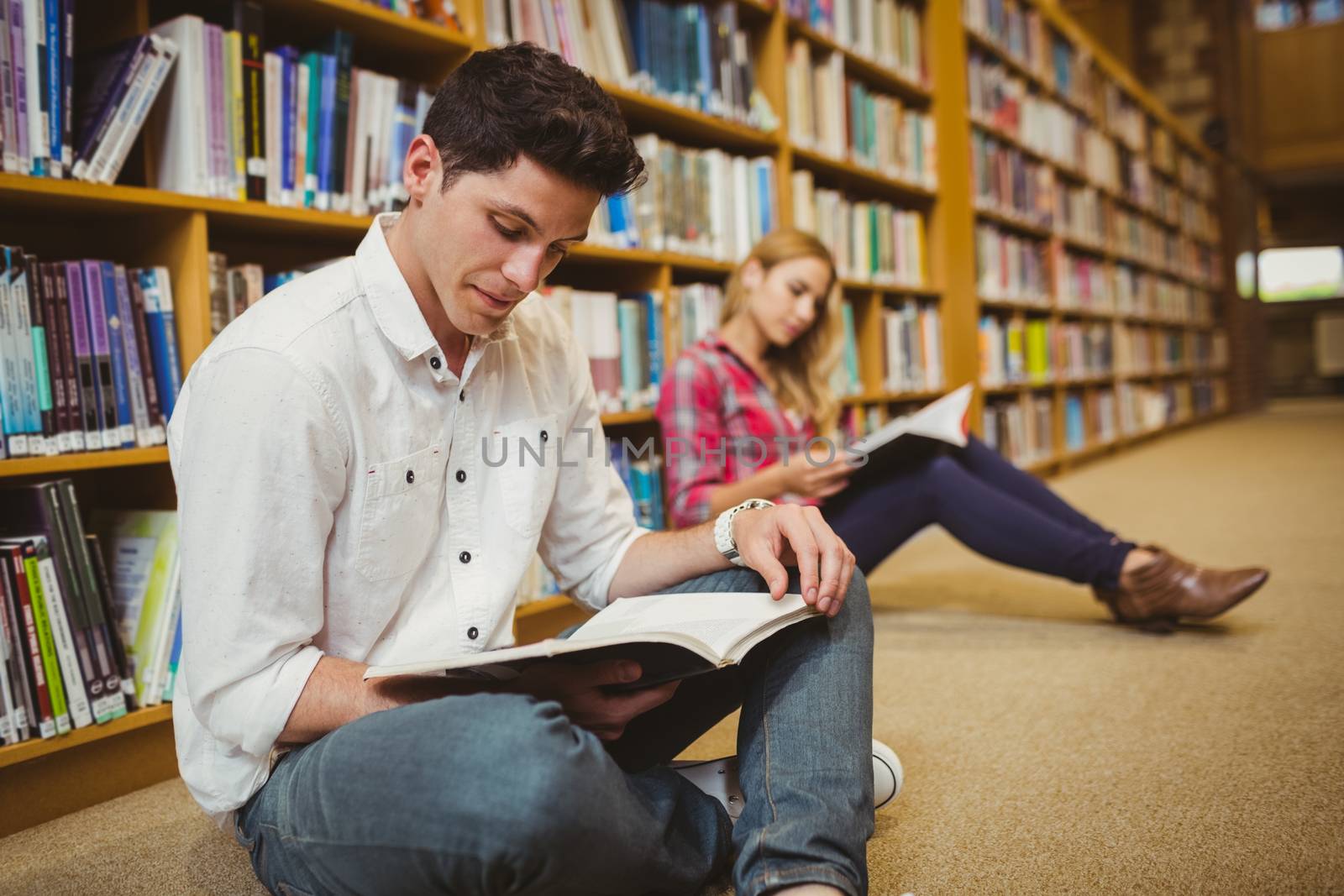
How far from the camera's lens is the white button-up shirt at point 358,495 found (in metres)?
0.75

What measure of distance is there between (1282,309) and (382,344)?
43.2 ft

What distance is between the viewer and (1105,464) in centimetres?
488

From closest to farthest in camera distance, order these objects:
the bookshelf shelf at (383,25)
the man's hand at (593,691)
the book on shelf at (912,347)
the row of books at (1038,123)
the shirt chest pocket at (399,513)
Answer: the man's hand at (593,691), the shirt chest pocket at (399,513), the bookshelf shelf at (383,25), the book on shelf at (912,347), the row of books at (1038,123)

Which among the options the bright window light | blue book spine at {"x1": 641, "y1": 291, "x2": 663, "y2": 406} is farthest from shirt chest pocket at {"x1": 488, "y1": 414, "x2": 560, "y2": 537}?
the bright window light

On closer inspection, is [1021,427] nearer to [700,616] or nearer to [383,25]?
[383,25]

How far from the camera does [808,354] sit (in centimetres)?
203

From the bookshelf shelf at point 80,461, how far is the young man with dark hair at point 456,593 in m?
0.46

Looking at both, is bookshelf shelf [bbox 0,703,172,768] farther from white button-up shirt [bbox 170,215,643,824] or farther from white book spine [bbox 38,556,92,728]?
white button-up shirt [bbox 170,215,643,824]

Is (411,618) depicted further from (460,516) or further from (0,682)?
(0,682)

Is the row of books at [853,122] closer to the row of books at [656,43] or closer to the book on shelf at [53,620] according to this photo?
the row of books at [656,43]

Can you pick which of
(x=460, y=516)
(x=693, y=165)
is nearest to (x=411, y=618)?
(x=460, y=516)

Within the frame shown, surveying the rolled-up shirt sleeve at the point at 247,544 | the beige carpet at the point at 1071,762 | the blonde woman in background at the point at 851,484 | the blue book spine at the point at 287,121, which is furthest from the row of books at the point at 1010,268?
the rolled-up shirt sleeve at the point at 247,544

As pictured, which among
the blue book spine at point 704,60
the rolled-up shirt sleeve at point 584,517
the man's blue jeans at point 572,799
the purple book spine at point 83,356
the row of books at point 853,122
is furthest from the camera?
the row of books at point 853,122

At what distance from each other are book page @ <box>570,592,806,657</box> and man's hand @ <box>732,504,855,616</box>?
0.07 feet
